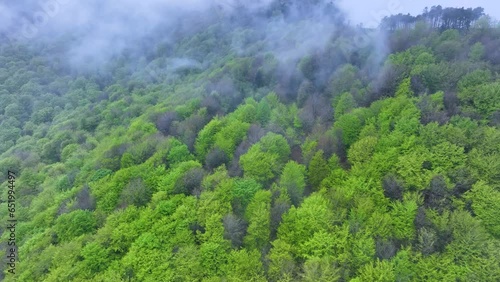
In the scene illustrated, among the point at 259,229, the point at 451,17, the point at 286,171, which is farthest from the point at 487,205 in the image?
the point at 451,17

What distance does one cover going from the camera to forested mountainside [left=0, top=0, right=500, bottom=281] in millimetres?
34656

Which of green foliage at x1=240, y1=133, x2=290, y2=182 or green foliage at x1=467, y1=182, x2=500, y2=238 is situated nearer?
green foliage at x1=467, y1=182, x2=500, y2=238

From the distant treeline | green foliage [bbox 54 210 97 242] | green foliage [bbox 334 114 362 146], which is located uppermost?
the distant treeline

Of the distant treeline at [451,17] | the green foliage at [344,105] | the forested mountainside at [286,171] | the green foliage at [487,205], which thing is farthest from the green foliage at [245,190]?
the distant treeline at [451,17]

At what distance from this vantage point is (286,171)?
4459 cm

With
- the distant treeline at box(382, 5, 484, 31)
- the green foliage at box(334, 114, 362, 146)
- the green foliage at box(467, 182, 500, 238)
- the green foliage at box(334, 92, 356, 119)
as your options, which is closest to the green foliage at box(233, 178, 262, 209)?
the green foliage at box(334, 114, 362, 146)

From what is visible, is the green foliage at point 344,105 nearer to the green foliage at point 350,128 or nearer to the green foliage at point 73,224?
the green foliage at point 350,128

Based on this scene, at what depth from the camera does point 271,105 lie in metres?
67.4

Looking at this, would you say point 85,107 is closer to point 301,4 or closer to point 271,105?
point 271,105

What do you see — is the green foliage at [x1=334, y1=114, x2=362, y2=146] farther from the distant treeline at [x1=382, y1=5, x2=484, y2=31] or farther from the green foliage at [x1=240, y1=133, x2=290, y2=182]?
the distant treeline at [x1=382, y1=5, x2=484, y2=31]

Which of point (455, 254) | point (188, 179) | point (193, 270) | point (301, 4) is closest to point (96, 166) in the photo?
point (188, 179)

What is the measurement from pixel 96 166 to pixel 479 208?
54.2 meters

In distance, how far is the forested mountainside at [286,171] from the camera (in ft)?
114

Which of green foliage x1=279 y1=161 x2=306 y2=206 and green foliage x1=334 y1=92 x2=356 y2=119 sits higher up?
green foliage x1=334 y1=92 x2=356 y2=119
